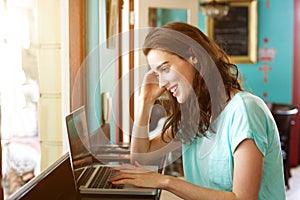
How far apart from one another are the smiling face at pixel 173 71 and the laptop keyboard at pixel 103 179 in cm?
34

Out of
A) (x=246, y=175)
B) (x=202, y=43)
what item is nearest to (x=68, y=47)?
(x=202, y=43)

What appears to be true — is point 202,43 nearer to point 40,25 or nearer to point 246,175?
point 246,175

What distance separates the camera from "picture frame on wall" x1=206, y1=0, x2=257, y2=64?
501cm

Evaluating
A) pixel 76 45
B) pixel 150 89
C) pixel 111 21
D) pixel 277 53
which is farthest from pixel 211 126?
pixel 277 53

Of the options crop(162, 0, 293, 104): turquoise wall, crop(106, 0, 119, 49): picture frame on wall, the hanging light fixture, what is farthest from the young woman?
crop(162, 0, 293, 104): turquoise wall

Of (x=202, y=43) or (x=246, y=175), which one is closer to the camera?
(x=246, y=175)

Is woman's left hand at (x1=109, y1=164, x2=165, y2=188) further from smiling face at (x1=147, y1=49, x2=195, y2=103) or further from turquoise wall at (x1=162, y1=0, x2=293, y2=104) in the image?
turquoise wall at (x1=162, y1=0, x2=293, y2=104)

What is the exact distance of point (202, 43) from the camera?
4.56ft

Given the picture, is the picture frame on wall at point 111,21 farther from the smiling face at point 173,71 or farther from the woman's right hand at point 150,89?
the smiling face at point 173,71

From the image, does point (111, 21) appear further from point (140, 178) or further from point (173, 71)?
point (140, 178)

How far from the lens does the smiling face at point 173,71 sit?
53.2 inches

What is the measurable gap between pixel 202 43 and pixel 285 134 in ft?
10.3

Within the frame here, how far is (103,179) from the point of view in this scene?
1.49 meters

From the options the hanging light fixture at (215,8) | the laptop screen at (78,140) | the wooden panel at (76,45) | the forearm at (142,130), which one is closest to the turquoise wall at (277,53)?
the hanging light fixture at (215,8)
